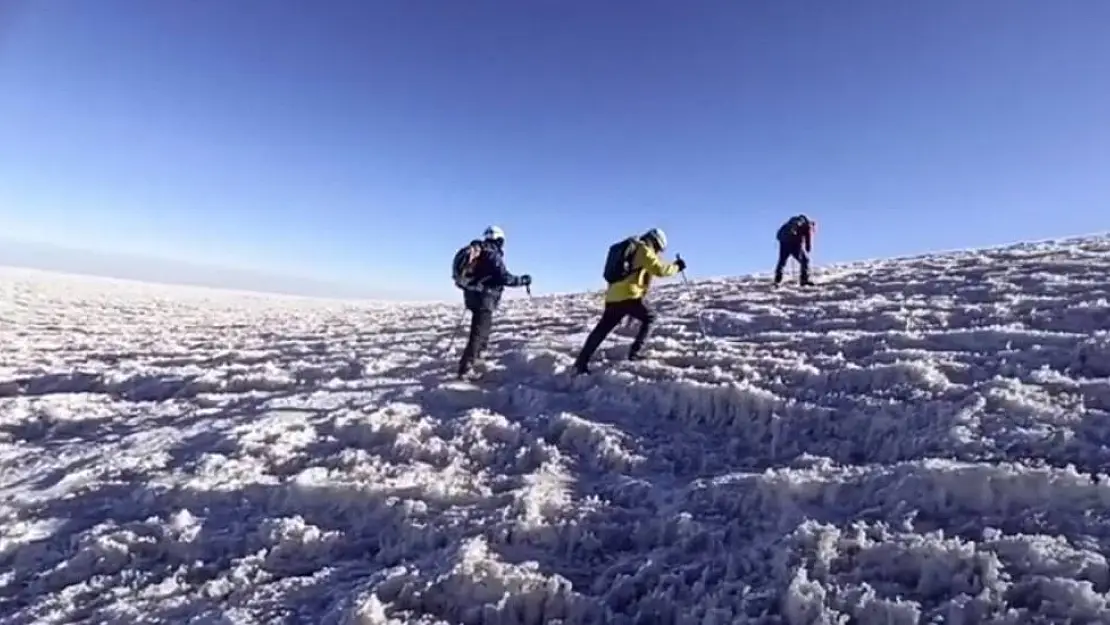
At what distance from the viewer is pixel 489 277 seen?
Result: 10703mm

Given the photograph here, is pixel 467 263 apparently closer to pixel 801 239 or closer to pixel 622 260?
pixel 622 260

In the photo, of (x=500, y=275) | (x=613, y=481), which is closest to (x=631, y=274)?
(x=500, y=275)

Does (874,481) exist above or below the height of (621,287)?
below

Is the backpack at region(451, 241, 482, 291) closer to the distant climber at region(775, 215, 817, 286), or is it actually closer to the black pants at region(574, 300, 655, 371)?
the black pants at region(574, 300, 655, 371)

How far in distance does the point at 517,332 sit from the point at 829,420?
7943mm

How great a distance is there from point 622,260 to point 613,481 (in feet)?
12.6

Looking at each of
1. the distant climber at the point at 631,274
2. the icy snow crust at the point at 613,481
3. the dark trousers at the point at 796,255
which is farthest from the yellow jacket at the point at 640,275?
the dark trousers at the point at 796,255

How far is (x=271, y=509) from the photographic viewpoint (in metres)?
7.02

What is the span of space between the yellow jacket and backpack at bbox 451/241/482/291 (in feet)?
6.63

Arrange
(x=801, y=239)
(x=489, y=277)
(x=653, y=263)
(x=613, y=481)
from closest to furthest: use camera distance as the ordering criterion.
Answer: (x=613, y=481) → (x=653, y=263) → (x=489, y=277) → (x=801, y=239)

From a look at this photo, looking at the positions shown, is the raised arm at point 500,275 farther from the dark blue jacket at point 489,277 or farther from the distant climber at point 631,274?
the distant climber at point 631,274

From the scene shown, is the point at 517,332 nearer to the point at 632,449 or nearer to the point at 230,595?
the point at 632,449

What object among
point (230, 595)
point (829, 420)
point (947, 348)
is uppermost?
point (947, 348)

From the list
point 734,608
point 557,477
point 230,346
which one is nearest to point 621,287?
point 557,477
